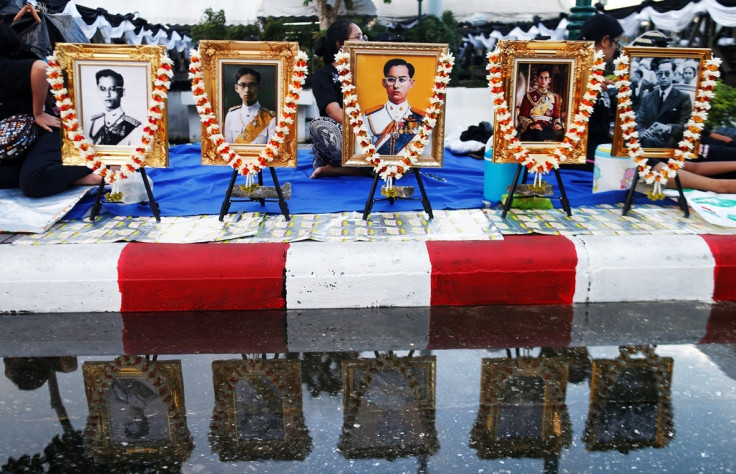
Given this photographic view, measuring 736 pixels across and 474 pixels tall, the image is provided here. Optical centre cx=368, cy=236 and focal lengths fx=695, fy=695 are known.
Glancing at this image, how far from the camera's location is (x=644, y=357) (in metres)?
3.61

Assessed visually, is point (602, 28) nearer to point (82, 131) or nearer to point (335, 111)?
point (335, 111)

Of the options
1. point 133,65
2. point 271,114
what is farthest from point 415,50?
point 133,65

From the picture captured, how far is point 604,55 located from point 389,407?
4.74 metres

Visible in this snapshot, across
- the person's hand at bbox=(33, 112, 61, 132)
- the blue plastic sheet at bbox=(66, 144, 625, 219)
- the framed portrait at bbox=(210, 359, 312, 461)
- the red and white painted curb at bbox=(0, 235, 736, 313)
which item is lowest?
the framed portrait at bbox=(210, 359, 312, 461)

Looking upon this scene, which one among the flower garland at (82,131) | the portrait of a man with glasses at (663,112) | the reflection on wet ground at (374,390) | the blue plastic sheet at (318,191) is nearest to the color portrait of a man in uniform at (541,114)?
the portrait of a man with glasses at (663,112)

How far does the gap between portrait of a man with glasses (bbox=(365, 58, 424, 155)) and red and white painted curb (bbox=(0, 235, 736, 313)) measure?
1.02 meters

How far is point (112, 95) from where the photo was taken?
5109 mm

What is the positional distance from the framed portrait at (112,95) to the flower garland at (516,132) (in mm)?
2442

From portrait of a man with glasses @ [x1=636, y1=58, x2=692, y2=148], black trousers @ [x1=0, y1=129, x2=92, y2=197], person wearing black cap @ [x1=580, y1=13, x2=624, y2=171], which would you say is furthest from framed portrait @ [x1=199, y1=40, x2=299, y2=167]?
person wearing black cap @ [x1=580, y1=13, x2=624, y2=171]

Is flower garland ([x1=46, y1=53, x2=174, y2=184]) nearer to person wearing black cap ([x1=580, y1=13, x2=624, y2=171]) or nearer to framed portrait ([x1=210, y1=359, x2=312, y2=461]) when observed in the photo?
framed portrait ([x1=210, y1=359, x2=312, y2=461])

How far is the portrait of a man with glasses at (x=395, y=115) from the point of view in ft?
16.8

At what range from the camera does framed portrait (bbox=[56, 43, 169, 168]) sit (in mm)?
5039

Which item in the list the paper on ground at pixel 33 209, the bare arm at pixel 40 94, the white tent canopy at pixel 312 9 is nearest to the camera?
the paper on ground at pixel 33 209

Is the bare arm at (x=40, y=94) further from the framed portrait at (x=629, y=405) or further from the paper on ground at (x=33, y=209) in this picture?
the framed portrait at (x=629, y=405)
